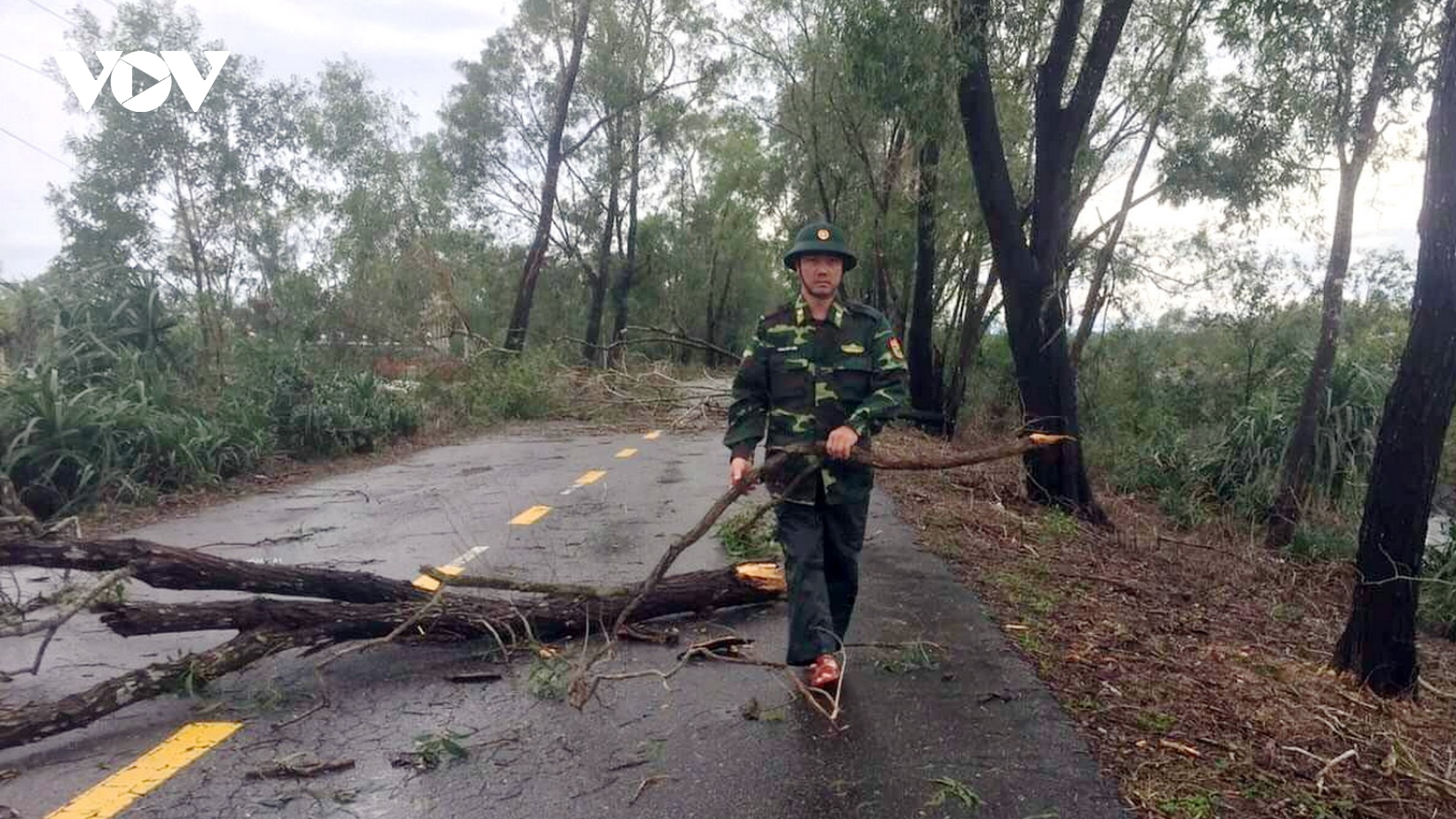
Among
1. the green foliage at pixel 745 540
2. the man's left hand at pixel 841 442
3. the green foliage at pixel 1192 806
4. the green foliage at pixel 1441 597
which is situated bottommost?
the green foliage at pixel 1441 597

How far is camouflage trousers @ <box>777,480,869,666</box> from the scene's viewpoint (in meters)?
4.41

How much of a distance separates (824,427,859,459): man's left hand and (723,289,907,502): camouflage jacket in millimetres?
209

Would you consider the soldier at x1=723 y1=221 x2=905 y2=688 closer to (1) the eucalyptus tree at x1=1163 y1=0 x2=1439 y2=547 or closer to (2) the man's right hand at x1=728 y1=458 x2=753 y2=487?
(2) the man's right hand at x1=728 y1=458 x2=753 y2=487

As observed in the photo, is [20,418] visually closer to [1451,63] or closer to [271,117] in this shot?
[1451,63]

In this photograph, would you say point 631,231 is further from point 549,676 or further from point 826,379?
point 549,676

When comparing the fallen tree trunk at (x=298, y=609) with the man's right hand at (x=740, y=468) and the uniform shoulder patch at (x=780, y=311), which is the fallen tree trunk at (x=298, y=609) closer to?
the man's right hand at (x=740, y=468)

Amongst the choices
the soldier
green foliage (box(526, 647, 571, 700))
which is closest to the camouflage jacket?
the soldier

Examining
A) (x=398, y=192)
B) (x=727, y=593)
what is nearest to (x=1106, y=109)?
(x=727, y=593)

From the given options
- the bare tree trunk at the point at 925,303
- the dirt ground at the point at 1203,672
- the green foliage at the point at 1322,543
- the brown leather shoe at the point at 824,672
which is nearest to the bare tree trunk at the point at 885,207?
the bare tree trunk at the point at 925,303

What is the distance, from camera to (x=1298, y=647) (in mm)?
5992

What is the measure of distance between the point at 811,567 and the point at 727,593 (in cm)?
126

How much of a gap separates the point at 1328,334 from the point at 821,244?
30.9 ft

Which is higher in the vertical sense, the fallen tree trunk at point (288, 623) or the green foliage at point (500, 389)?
the green foliage at point (500, 389)

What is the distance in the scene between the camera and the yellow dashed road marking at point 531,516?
8502 mm
